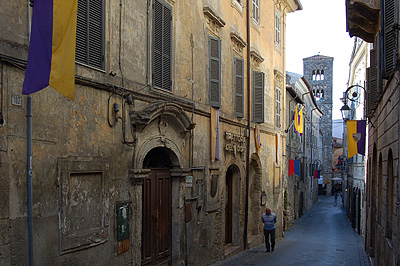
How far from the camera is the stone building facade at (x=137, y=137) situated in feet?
19.2

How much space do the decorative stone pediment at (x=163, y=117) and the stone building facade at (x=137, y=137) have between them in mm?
28

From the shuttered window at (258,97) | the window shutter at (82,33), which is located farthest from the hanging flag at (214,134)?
the window shutter at (82,33)

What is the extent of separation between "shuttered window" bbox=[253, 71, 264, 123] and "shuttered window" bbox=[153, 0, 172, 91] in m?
6.69

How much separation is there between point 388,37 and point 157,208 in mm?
5940

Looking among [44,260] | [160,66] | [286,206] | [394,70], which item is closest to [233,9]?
[160,66]

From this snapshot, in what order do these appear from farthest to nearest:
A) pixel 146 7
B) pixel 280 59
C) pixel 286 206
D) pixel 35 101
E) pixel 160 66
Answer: pixel 286 206
pixel 280 59
pixel 160 66
pixel 146 7
pixel 35 101

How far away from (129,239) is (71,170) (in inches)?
85.9

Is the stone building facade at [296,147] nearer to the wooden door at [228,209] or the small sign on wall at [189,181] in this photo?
the wooden door at [228,209]

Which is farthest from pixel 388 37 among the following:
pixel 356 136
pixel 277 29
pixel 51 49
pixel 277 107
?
pixel 277 29

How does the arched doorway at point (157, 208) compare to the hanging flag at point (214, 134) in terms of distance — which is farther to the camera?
the hanging flag at point (214, 134)

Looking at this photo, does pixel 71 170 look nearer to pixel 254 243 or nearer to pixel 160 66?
pixel 160 66

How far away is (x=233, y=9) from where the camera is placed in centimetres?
1435

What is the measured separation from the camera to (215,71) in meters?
12.7

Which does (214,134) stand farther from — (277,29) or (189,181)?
(277,29)
